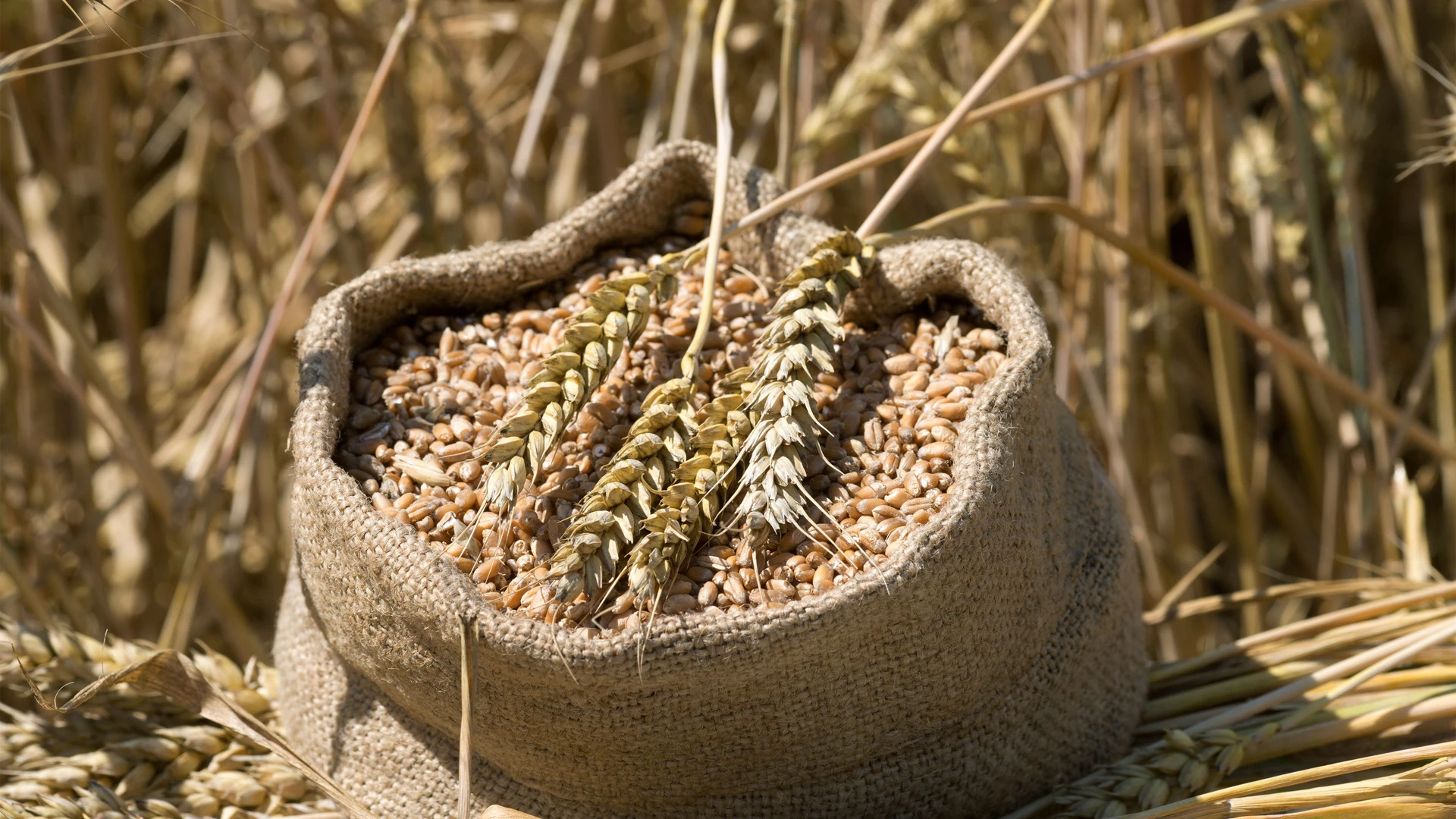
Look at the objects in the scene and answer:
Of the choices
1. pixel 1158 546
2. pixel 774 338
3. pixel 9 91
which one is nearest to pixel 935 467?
pixel 774 338

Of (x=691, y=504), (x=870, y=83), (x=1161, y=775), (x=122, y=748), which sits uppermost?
(x=870, y=83)

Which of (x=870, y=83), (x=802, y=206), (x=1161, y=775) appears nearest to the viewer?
(x=1161, y=775)

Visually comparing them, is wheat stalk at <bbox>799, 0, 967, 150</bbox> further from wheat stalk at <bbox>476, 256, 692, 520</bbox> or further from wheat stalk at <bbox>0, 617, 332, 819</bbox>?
wheat stalk at <bbox>0, 617, 332, 819</bbox>

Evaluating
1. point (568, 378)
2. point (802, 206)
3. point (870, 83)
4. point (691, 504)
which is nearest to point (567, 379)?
point (568, 378)

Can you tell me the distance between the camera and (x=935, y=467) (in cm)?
73

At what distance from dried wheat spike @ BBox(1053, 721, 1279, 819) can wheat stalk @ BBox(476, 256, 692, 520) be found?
0.44 meters

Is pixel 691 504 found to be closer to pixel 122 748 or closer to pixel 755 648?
pixel 755 648

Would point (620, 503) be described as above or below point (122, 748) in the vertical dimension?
above

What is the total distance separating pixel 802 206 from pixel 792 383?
1.00 meters

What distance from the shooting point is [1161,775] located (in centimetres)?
82

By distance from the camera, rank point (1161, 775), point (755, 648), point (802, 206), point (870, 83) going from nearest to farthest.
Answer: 1. point (755, 648)
2. point (1161, 775)
3. point (870, 83)
4. point (802, 206)

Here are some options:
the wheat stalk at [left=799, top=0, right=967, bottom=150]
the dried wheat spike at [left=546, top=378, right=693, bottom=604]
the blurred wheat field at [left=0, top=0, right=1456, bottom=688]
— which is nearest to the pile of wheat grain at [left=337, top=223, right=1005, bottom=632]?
the dried wheat spike at [left=546, top=378, right=693, bottom=604]

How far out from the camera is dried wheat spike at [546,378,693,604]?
66 centimetres

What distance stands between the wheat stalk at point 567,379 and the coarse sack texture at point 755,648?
2.7 inches
